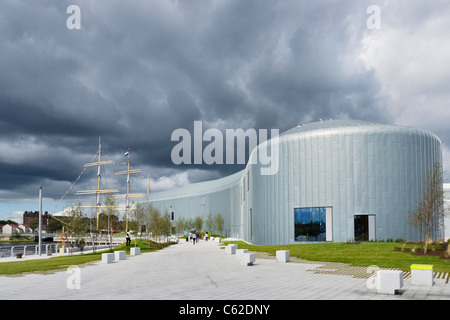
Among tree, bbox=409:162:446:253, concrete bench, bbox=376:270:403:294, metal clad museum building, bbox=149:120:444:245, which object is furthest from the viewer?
metal clad museum building, bbox=149:120:444:245

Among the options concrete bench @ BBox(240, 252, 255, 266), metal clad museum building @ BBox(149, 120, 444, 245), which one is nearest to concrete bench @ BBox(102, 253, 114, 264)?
concrete bench @ BBox(240, 252, 255, 266)

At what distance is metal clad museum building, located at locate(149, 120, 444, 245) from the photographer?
4056 cm

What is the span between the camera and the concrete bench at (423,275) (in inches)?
541

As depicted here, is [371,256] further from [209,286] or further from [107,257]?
[107,257]

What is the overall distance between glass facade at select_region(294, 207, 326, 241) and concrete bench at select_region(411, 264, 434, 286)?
28.3m

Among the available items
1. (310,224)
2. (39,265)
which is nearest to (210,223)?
(310,224)

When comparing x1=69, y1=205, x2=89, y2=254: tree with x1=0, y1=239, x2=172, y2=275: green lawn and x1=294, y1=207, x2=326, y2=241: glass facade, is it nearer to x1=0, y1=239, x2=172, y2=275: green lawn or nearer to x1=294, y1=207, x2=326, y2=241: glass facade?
x1=0, y1=239, x2=172, y2=275: green lawn

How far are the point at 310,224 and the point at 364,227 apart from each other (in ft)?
18.0

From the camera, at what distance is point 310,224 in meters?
42.6

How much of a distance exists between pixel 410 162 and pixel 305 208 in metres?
11.9

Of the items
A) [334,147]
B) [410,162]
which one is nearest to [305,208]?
[334,147]

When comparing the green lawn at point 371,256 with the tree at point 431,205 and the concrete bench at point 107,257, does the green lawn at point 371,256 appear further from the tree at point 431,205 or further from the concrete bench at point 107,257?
the concrete bench at point 107,257
